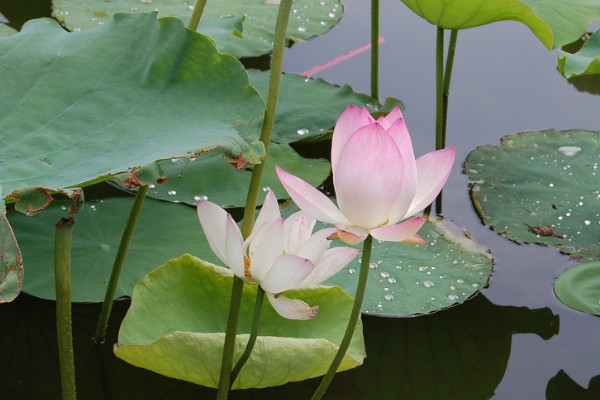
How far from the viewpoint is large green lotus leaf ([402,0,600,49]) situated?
5.66 ft

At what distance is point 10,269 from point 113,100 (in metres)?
0.48

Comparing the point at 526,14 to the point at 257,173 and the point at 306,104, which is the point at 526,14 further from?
the point at 257,173

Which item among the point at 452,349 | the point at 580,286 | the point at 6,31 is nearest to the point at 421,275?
the point at 452,349

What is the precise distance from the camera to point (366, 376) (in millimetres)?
1443

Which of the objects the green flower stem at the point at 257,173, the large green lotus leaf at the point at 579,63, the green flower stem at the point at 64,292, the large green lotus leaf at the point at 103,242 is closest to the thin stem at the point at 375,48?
the large green lotus leaf at the point at 579,63

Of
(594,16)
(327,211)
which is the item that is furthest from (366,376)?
(594,16)

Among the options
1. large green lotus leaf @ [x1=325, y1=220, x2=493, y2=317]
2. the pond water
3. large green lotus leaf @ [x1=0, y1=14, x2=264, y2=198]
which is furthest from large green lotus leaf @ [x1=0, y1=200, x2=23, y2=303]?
large green lotus leaf @ [x1=325, y1=220, x2=493, y2=317]

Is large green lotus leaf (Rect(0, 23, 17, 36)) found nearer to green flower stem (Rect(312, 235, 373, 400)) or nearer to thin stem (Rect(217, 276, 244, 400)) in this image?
thin stem (Rect(217, 276, 244, 400))

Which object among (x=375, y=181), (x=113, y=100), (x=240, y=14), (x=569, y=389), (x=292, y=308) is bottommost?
(x=569, y=389)

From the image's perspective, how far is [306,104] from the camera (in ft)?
7.14

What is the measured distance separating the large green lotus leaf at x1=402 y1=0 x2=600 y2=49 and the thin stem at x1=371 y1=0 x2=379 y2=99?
371 millimetres

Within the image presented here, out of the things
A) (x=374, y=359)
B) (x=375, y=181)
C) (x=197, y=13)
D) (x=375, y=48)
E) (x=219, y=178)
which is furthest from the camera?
(x=375, y=48)

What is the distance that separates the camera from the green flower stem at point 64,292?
2.94ft

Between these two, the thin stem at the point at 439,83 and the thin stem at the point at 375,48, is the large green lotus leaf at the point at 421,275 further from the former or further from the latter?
the thin stem at the point at 375,48
